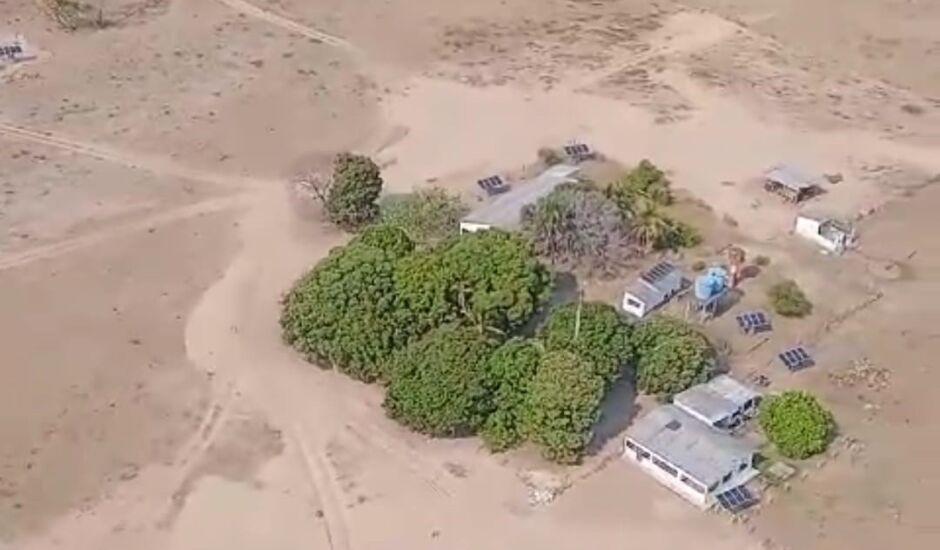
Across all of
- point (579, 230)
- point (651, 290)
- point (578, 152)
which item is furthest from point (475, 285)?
point (578, 152)

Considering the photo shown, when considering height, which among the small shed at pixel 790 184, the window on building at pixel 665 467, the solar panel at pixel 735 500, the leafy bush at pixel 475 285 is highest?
the leafy bush at pixel 475 285

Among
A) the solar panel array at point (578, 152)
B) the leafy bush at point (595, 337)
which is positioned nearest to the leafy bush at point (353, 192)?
the solar panel array at point (578, 152)

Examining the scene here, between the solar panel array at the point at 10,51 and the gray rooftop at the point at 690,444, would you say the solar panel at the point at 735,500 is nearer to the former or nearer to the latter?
the gray rooftop at the point at 690,444

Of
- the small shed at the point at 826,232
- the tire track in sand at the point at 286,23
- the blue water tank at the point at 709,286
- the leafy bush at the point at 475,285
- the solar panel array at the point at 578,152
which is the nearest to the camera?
the leafy bush at the point at 475,285

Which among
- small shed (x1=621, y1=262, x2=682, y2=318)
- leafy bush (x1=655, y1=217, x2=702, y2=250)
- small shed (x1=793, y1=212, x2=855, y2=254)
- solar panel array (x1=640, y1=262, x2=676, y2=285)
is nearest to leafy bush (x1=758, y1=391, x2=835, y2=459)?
small shed (x1=621, y1=262, x2=682, y2=318)

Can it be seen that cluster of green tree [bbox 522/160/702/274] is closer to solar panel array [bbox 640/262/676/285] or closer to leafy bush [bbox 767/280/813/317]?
solar panel array [bbox 640/262/676/285]

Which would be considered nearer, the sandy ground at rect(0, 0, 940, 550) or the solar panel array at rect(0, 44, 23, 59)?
the sandy ground at rect(0, 0, 940, 550)
